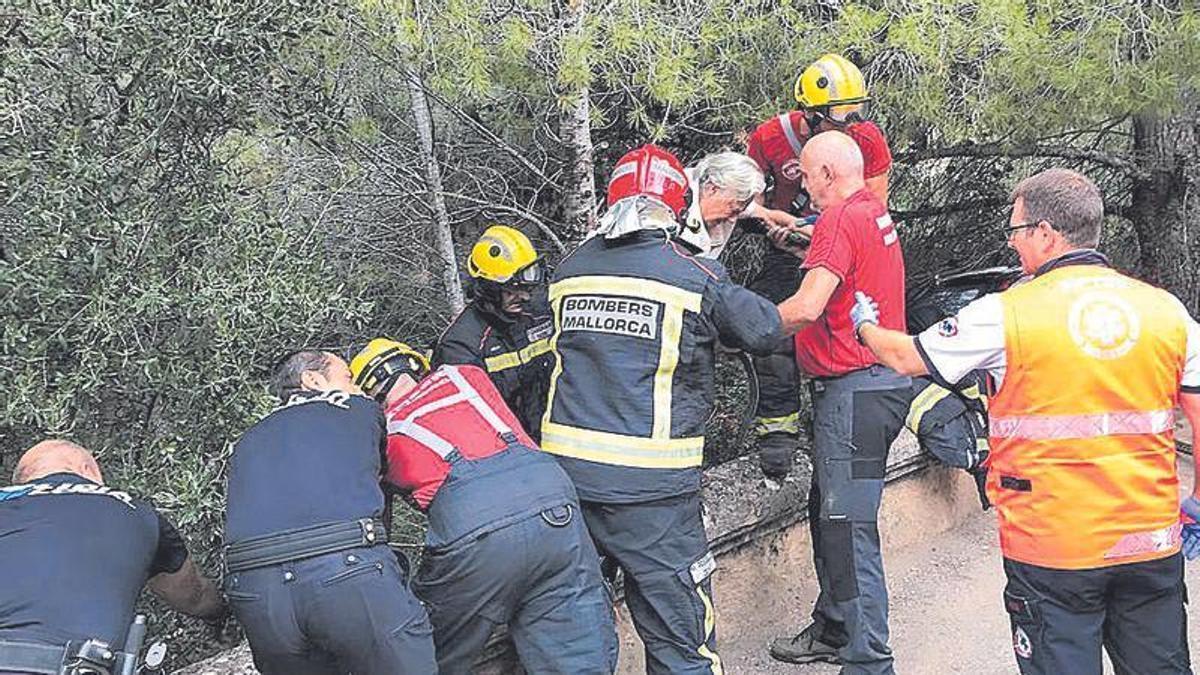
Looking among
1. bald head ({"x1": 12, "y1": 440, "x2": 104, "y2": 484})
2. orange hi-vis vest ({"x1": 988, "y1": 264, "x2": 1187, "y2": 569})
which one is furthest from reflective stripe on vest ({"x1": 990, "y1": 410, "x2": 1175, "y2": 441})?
bald head ({"x1": 12, "y1": 440, "x2": 104, "y2": 484})

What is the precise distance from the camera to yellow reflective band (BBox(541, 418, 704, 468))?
3592 mm

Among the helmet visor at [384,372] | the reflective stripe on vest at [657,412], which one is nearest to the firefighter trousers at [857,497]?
the reflective stripe on vest at [657,412]

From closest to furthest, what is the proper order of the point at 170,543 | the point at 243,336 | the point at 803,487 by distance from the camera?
the point at 170,543
the point at 243,336
the point at 803,487

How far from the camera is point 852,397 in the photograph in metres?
4.08

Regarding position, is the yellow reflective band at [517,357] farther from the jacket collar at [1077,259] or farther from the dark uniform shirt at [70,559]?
the jacket collar at [1077,259]

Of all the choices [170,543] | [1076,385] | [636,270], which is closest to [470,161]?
[636,270]

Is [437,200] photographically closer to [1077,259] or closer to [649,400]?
[649,400]

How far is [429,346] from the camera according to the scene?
6355 millimetres

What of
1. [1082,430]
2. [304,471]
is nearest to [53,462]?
[304,471]

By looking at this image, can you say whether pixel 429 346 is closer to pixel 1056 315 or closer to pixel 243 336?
pixel 243 336

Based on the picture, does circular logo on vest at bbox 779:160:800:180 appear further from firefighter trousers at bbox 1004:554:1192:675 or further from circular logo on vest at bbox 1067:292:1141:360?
firefighter trousers at bbox 1004:554:1192:675

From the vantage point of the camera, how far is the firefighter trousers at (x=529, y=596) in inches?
126

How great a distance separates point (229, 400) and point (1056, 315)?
107 inches

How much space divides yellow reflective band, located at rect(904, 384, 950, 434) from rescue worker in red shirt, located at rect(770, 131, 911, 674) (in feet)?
3.13
